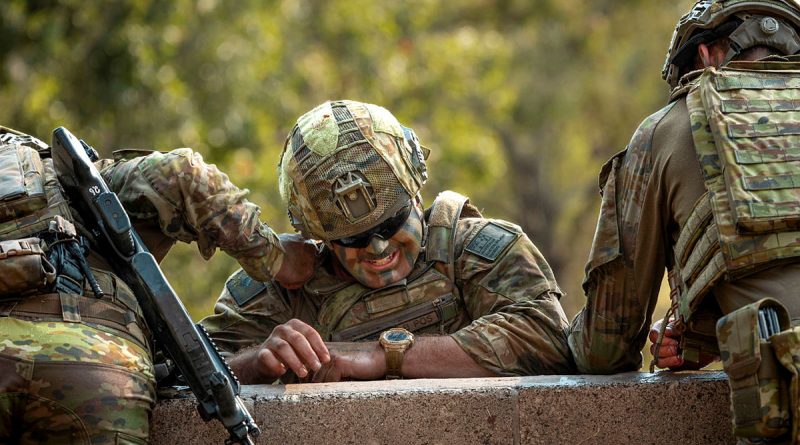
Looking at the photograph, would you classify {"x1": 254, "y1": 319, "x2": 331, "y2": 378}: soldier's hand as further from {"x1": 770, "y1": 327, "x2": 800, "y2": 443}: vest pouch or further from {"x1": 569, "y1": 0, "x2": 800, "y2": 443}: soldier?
{"x1": 770, "y1": 327, "x2": 800, "y2": 443}: vest pouch

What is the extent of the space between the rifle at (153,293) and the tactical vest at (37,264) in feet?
0.22

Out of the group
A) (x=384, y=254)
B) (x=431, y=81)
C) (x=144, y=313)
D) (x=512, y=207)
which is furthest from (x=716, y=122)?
(x=512, y=207)

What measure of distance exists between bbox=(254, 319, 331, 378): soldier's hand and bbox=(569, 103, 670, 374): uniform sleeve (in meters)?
1.06

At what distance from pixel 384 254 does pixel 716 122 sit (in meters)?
1.70

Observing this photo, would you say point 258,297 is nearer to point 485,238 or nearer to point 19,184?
point 485,238

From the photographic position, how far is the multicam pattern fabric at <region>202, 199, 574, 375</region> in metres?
5.62

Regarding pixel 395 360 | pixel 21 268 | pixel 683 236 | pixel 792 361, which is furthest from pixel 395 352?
pixel 792 361

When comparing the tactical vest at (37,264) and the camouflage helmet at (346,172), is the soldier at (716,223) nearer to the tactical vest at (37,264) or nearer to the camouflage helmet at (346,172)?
the camouflage helmet at (346,172)

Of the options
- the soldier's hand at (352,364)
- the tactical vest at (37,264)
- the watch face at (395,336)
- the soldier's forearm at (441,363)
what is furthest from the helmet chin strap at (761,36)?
the tactical vest at (37,264)

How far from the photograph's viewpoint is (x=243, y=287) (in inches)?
241

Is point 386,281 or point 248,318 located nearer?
point 386,281

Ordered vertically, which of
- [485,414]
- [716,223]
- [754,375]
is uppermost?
[716,223]

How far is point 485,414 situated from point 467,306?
0.82 metres

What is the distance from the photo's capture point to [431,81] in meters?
20.1
